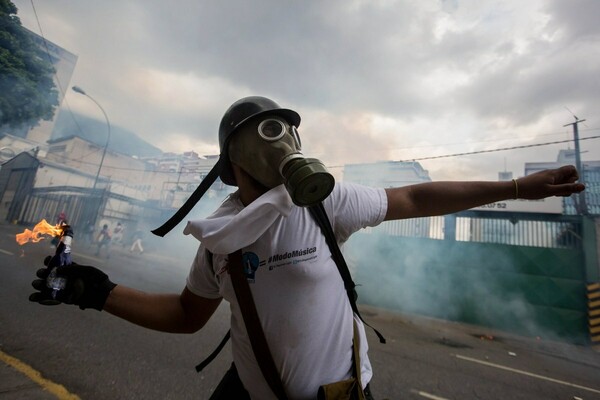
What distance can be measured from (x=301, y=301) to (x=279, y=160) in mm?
471

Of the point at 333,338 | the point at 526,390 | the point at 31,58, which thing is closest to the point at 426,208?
the point at 333,338

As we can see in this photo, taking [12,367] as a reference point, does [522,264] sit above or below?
above

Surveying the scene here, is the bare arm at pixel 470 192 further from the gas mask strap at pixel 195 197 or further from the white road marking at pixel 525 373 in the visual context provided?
the white road marking at pixel 525 373

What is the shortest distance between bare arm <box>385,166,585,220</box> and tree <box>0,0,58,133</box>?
18.4m

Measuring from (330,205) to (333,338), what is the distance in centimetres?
46

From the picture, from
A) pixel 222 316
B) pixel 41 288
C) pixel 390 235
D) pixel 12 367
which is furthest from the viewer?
pixel 390 235

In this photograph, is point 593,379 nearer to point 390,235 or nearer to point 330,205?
point 390,235

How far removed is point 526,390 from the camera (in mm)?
4484

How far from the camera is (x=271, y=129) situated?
1117mm

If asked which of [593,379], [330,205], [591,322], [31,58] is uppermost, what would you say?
[31,58]

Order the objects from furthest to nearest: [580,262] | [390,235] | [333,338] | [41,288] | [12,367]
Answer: [390,235], [580,262], [12,367], [41,288], [333,338]

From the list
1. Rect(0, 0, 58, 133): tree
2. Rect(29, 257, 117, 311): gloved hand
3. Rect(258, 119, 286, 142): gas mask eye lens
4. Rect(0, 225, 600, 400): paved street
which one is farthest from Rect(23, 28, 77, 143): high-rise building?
Rect(258, 119, 286, 142): gas mask eye lens

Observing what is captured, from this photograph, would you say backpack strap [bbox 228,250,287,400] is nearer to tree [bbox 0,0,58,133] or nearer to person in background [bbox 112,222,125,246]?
tree [bbox 0,0,58,133]

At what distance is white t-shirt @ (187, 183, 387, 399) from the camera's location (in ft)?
3.18
